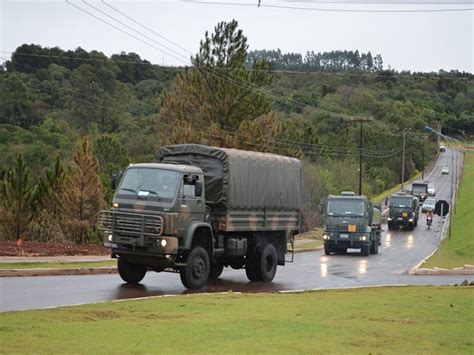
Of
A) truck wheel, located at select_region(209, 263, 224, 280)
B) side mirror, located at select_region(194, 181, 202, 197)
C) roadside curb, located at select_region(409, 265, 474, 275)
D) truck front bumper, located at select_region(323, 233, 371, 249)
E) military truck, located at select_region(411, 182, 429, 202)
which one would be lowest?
roadside curb, located at select_region(409, 265, 474, 275)

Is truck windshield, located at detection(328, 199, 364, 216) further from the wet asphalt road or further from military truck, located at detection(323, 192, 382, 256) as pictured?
the wet asphalt road

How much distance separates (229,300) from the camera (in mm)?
14867

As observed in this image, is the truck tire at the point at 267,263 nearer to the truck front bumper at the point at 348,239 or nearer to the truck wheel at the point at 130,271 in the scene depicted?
the truck wheel at the point at 130,271

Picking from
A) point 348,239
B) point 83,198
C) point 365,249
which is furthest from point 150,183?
point 365,249

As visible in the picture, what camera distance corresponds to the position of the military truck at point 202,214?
58.9 feet

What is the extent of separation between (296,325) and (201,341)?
210 centimetres

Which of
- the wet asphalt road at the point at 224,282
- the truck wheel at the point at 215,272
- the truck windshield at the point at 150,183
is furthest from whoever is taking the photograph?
the truck wheel at the point at 215,272

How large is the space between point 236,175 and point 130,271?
366 cm

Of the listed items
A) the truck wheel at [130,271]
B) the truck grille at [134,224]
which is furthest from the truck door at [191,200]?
the truck wheel at [130,271]

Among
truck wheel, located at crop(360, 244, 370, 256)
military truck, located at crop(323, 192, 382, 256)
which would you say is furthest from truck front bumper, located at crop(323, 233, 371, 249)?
truck wheel, located at crop(360, 244, 370, 256)

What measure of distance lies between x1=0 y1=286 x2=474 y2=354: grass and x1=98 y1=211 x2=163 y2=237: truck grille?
292 cm

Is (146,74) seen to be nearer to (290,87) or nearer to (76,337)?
(290,87)

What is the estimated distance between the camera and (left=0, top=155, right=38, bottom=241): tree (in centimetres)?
2855

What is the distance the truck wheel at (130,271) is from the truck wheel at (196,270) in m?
1.58
